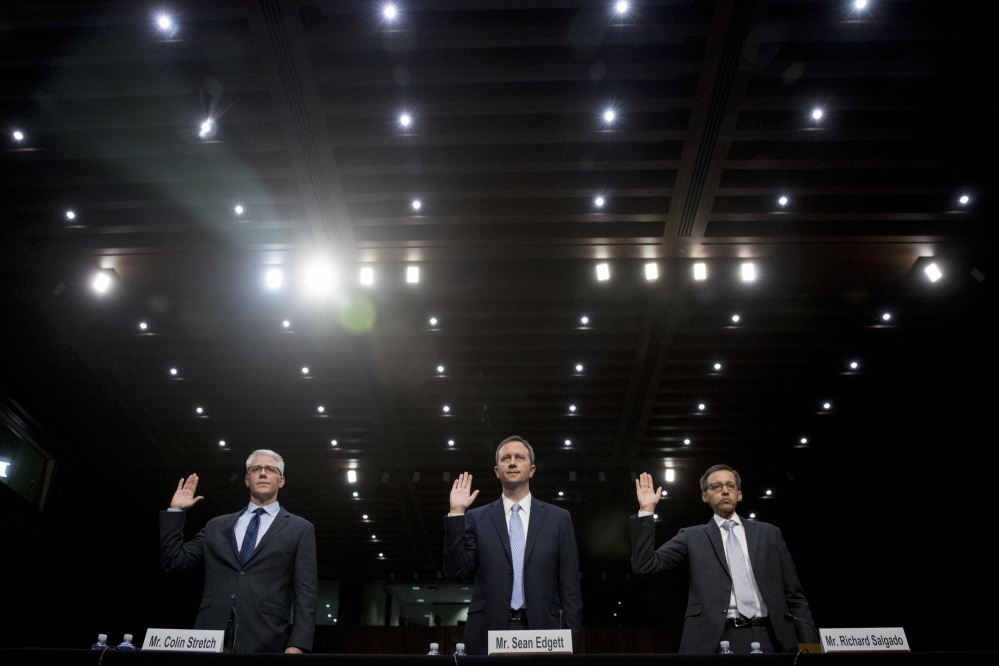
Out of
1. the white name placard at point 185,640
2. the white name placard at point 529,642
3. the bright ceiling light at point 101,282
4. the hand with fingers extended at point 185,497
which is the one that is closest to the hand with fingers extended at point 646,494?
the white name placard at point 529,642

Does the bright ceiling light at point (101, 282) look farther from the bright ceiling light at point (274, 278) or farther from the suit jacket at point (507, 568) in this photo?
the suit jacket at point (507, 568)

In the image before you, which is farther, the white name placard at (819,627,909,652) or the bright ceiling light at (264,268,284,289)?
the bright ceiling light at (264,268,284,289)

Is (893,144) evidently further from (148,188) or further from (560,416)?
(148,188)

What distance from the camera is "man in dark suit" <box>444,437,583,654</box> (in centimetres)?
262

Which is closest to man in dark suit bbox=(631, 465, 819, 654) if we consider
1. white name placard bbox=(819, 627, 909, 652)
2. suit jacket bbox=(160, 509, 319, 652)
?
white name placard bbox=(819, 627, 909, 652)

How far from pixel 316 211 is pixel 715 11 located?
183 inches

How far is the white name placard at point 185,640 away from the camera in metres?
2.20

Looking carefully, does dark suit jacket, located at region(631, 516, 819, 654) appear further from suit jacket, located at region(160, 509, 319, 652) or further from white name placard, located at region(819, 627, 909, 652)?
suit jacket, located at region(160, 509, 319, 652)

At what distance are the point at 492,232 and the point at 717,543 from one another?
5.67 meters

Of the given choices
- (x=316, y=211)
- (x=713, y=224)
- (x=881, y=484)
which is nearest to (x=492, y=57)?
(x=316, y=211)

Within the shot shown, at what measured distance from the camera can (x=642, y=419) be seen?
35.6 feet

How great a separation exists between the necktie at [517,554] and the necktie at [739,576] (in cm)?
93

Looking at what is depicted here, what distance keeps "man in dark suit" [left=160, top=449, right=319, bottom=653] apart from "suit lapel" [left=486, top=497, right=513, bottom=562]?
83 centimetres

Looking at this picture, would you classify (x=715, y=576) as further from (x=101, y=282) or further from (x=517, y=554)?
(x=101, y=282)
